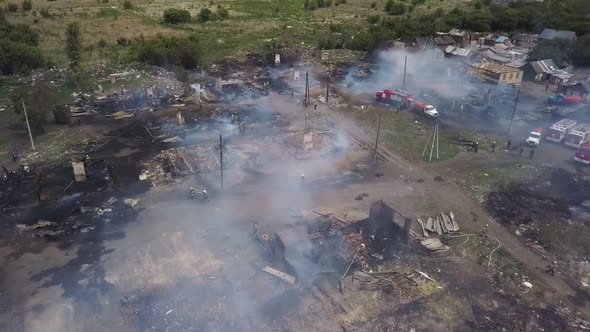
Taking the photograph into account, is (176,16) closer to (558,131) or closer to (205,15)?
(205,15)

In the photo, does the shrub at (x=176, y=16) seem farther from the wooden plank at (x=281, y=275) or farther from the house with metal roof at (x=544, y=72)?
the wooden plank at (x=281, y=275)

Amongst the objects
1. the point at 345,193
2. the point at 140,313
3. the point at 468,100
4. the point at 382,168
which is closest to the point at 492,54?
the point at 468,100

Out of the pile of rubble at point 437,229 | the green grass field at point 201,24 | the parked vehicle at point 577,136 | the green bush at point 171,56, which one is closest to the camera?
the pile of rubble at point 437,229

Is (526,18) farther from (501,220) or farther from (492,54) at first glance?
(501,220)

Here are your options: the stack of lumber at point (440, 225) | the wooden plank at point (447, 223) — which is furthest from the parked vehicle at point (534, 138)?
the wooden plank at point (447, 223)

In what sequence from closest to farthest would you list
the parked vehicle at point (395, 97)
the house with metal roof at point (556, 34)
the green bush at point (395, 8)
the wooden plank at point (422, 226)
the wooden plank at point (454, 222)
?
the wooden plank at point (422, 226) → the wooden plank at point (454, 222) → the parked vehicle at point (395, 97) → the house with metal roof at point (556, 34) → the green bush at point (395, 8)

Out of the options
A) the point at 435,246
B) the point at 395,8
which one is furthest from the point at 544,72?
the point at 395,8
